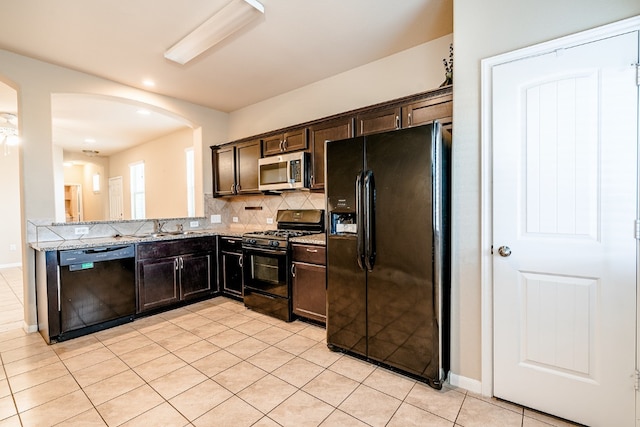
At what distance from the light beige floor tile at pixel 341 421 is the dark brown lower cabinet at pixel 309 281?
3.91ft

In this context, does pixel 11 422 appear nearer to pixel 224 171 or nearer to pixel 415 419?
pixel 415 419

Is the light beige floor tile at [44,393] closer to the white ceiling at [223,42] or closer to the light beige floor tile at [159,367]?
the light beige floor tile at [159,367]

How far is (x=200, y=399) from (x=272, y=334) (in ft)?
3.40

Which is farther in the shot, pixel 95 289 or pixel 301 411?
pixel 95 289

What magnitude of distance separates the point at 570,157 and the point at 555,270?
0.67 m

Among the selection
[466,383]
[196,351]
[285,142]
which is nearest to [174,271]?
[196,351]

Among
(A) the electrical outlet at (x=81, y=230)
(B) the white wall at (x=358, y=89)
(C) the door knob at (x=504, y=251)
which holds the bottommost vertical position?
(C) the door knob at (x=504, y=251)

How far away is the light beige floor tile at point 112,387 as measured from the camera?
1.97 meters

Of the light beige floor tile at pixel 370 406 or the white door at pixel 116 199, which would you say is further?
the white door at pixel 116 199

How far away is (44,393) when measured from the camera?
2.02 metres

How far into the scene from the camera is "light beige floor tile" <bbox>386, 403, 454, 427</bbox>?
1.70 metres

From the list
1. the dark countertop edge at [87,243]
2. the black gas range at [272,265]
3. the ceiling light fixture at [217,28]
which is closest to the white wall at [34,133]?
the dark countertop edge at [87,243]

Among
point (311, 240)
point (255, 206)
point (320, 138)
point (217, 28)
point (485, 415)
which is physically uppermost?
point (217, 28)

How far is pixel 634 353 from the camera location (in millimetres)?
1559
